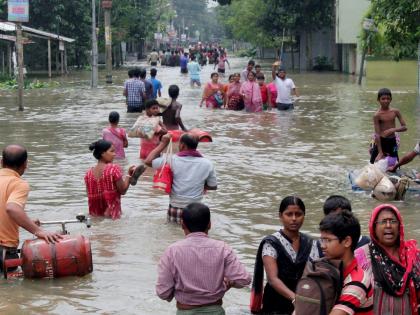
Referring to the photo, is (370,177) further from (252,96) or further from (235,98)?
(235,98)

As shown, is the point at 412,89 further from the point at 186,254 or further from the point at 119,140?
the point at 186,254

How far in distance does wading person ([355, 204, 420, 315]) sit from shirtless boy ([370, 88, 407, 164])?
24.5 feet

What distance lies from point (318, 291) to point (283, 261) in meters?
1.27

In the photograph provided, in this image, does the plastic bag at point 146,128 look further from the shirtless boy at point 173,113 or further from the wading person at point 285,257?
the wading person at point 285,257

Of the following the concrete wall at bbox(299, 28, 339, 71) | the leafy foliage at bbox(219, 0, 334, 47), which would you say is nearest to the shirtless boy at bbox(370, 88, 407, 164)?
the leafy foliage at bbox(219, 0, 334, 47)

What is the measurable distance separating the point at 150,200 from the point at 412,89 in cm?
2284

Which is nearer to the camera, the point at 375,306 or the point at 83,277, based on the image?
the point at 375,306

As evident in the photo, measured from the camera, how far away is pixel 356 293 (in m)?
4.08

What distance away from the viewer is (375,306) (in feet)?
14.9

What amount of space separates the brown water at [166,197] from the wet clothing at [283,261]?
1.98 feet

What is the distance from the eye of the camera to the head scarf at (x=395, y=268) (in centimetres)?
454

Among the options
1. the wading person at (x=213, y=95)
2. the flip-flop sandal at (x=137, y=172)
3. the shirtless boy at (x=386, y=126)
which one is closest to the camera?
the flip-flop sandal at (x=137, y=172)

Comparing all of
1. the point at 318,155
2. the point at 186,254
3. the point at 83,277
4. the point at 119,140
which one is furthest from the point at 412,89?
the point at 186,254

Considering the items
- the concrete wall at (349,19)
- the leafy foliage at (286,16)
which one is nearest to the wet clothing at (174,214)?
the concrete wall at (349,19)
